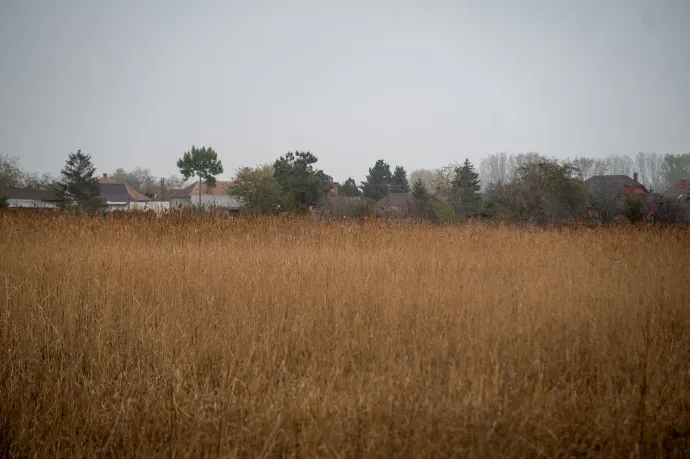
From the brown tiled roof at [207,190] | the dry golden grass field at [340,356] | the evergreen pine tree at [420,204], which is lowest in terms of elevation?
the dry golden grass field at [340,356]

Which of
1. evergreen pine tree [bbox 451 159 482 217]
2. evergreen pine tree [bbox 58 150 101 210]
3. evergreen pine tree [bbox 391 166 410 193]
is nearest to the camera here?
evergreen pine tree [bbox 451 159 482 217]

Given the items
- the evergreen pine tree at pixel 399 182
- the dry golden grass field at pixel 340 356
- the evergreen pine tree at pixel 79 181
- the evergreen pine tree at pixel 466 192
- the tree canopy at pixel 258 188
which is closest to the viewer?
the dry golden grass field at pixel 340 356

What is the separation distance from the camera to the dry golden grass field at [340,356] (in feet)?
8.53

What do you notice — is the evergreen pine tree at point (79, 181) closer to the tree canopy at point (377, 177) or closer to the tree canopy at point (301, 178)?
the tree canopy at point (301, 178)

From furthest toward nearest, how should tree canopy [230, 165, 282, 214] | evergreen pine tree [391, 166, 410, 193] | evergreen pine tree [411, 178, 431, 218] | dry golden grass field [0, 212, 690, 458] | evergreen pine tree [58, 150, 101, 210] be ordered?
1. evergreen pine tree [391, 166, 410, 193]
2. evergreen pine tree [58, 150, 101, 210]
3. tree canopy [230, 165, 282, 214]
4. evergreen pine tree [411, 178, 431, 218]
5. dry golden grass field [0, 212, 690, 458]

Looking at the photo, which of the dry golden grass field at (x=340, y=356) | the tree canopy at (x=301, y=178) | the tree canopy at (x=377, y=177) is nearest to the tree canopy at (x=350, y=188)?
the tree canopy at (x=377, y=177)

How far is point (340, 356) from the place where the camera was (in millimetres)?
3795

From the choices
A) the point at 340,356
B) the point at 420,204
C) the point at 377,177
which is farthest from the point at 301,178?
the point at 340,356

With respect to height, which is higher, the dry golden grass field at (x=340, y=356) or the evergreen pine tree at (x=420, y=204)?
the evergreen pine tree at (x=420, y=204)

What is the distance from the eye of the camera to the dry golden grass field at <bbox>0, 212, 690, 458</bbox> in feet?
8.53

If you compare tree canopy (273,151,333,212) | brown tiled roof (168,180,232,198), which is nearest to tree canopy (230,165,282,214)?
tree canopy (273,151,333,212)

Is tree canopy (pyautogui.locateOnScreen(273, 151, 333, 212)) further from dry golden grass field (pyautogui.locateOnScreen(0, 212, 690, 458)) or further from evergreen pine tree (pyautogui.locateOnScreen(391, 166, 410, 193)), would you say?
dry golden grass field (pyautogui.locateOnScreen(0, 212, 690, 458))

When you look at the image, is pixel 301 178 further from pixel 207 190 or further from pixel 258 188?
pixel 207 190

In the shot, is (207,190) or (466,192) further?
(207,190)
